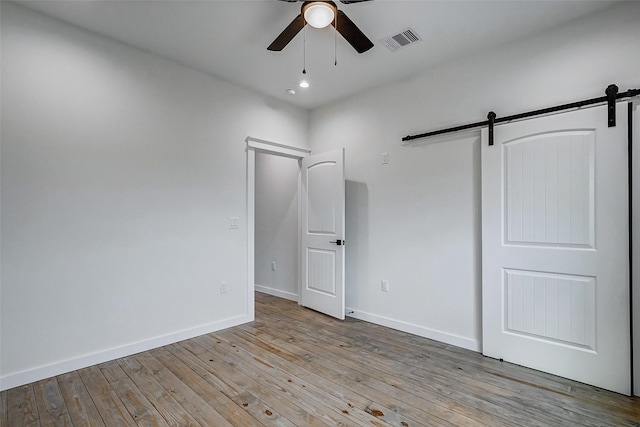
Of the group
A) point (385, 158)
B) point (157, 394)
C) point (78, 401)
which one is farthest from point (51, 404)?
point (385, 158)

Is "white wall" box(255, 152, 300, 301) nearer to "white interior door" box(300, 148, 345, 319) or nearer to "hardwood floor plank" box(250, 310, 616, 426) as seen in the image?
"white interior door" box(300, 148, 345, 319)

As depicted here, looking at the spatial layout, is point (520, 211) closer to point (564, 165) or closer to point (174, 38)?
point (564, 165)

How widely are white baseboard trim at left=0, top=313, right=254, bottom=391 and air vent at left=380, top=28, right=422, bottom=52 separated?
313 cm

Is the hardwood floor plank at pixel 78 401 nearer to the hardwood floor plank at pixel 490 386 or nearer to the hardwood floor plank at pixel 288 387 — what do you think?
the hardwood floor plank at pixel 288 387

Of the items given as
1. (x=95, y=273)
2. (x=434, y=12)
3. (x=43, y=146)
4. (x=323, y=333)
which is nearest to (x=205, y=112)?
(x=43, y=146)

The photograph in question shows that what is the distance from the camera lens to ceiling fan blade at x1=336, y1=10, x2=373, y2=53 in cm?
202

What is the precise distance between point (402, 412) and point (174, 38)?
3298 mm

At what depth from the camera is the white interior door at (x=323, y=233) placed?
3.69 m

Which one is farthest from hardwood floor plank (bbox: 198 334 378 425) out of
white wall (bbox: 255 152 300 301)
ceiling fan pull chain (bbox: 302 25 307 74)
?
ceiling fan pull chain (bbox: 302 25 307 74)

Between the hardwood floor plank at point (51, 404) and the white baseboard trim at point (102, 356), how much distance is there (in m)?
0.07

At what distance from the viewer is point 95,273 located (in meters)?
2.60

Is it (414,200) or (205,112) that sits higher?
(205,112)

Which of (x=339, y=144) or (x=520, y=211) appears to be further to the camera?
(x=339, y=144)

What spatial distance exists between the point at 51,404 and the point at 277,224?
129 inches
